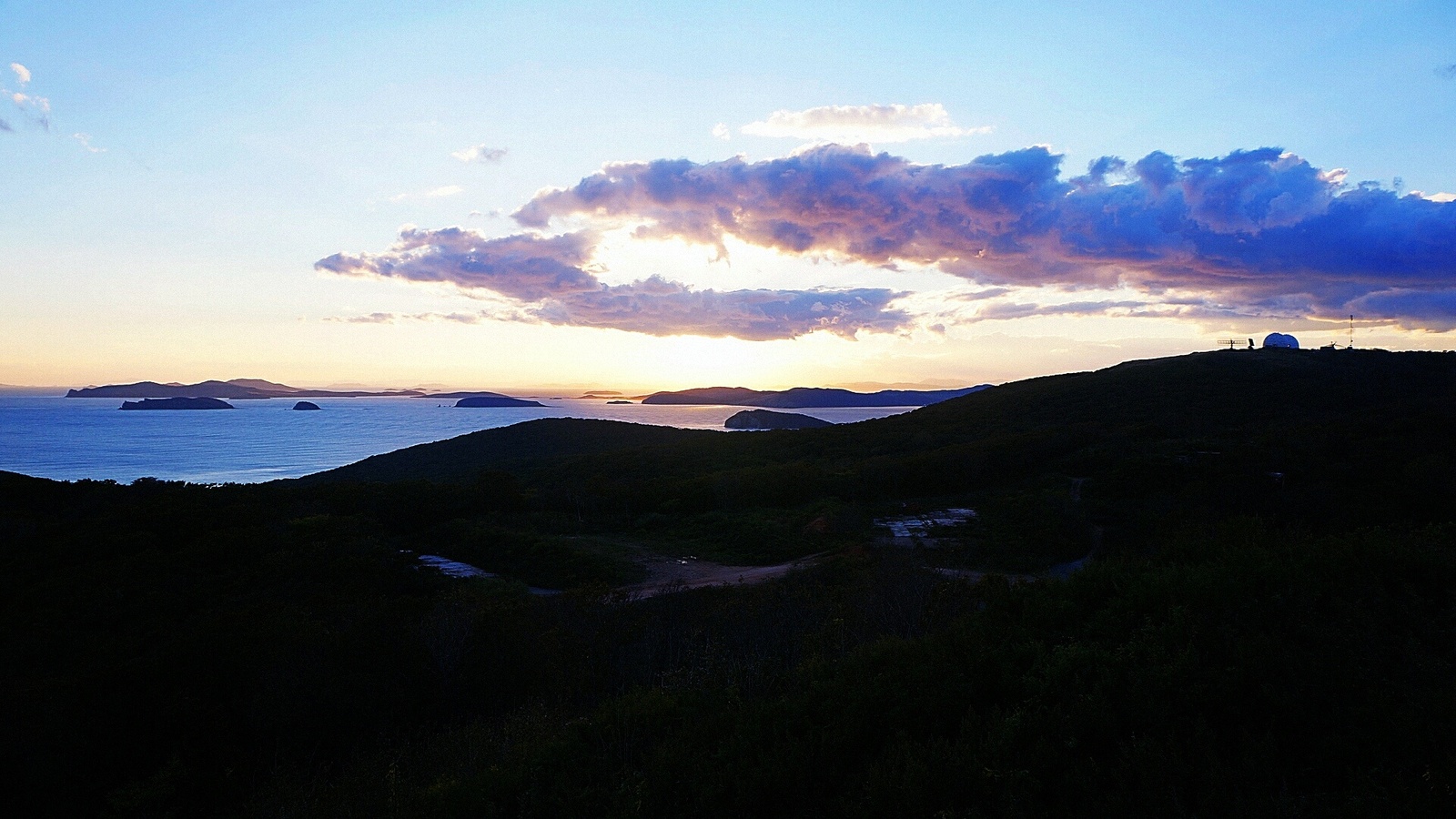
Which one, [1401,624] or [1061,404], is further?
[1061,404]

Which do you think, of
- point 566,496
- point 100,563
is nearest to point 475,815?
point 100,563

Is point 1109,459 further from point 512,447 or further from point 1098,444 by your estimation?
point 512,447

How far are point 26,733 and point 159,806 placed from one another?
5.44 feet

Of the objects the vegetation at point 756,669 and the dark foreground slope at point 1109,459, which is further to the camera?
the dark foreground slope at point 1109,459

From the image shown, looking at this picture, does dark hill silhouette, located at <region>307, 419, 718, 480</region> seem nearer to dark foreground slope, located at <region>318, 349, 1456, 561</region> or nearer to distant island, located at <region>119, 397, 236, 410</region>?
dark foreground slope, located at <region>318, 349, 1456, 561</region>

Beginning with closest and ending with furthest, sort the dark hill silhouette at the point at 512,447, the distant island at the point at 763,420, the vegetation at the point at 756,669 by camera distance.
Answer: the vegetation at the point at 756,669, the dark hill silhouette at the point at 512,447, the distant island at the point at 763,420

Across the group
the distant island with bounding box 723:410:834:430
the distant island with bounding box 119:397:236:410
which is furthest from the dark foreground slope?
the distant island with bounding box 119:397:236:410

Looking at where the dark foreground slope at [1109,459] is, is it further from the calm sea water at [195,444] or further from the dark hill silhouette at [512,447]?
the calm sea water at [195,444]

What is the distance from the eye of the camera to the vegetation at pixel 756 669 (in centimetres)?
444

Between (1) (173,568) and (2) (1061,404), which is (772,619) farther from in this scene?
(2) (1061,404)

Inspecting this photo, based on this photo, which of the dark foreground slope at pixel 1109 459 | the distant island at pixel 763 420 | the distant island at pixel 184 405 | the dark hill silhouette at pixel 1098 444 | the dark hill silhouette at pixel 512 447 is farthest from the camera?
the distant island at pixel 184 405

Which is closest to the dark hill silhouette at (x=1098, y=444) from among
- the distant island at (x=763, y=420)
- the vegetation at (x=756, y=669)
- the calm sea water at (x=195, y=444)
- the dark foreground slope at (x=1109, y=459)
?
the dark foreground slope at (x=1109, y=459)

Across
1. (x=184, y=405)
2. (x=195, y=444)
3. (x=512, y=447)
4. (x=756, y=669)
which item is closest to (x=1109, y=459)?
(x=756, y=669)

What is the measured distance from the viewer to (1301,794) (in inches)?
157
